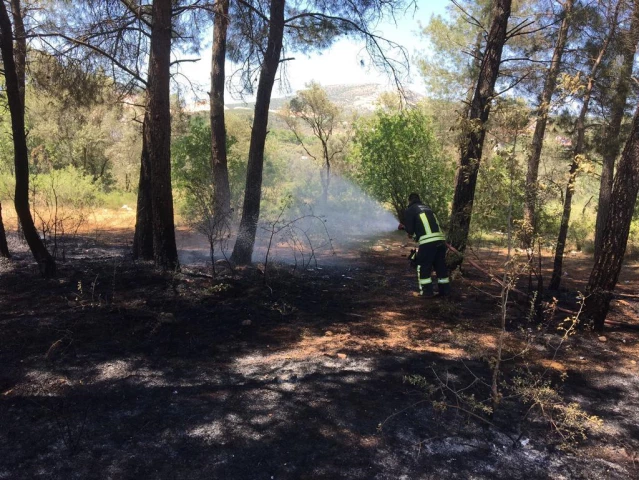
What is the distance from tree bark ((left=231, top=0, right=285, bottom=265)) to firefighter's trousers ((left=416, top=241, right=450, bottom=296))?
11.3 feet

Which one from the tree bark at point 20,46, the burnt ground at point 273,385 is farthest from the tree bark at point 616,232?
the tree bark at point 20,46

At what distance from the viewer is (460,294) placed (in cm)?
722

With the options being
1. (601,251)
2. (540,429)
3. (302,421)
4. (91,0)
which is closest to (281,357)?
(302,421)

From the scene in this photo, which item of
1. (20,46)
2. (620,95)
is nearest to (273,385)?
(20,46)

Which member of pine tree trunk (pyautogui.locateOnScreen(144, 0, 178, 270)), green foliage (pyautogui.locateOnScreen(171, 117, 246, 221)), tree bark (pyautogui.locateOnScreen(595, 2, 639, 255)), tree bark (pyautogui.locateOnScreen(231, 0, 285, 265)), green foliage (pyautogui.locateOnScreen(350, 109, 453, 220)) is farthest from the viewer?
green foliage (pyautogui.locateOnScreen(171, 117, 246, 221))

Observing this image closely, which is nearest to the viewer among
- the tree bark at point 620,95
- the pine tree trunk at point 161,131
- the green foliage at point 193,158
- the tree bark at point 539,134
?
the tree bark at point 539,134

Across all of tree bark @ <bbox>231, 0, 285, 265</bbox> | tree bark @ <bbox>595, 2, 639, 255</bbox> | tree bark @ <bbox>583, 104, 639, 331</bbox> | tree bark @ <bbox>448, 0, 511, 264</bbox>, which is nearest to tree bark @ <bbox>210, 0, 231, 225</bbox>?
tree bark @ <bbox>231, 0, 285, 265</bbox>

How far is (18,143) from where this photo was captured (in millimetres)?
6043

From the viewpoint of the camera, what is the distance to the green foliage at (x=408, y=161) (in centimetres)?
1236

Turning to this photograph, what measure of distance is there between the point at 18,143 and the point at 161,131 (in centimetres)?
201

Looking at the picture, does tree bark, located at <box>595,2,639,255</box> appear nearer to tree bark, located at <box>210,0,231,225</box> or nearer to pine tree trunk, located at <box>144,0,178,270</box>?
pine tree trunk, located at <box>144,0,178,270</box>

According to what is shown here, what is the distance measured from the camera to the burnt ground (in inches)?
105

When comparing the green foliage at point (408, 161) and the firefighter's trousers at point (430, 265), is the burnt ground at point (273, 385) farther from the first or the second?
the green foliage at point (408, 161)

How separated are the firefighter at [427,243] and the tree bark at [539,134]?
4.35 ft
